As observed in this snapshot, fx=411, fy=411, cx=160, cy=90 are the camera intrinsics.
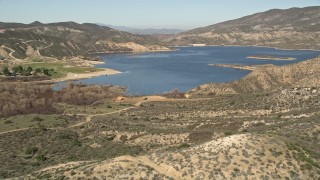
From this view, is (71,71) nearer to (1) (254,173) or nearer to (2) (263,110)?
(2) (263,110)

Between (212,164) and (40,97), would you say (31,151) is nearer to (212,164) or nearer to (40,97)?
(212,164)

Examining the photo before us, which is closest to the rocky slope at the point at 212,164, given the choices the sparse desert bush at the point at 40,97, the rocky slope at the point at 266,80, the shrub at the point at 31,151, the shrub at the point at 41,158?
the shrub at the point at 41,158

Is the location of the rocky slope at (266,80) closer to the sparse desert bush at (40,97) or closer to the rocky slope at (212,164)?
the sparse desert bush at (40,97)

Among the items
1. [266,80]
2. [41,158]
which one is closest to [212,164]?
[41,158]

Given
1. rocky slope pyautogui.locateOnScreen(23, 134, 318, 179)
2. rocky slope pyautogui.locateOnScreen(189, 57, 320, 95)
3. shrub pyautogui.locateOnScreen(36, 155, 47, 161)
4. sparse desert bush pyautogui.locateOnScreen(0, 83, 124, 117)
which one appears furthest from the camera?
rocky slope pyautogui.locateOnScreen(189, 57, 320, 95)

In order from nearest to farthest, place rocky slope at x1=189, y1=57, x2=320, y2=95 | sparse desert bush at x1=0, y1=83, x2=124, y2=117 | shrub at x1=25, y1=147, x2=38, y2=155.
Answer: shrub at x1=25, y1=147, x2=38, y2=155 < sparse desert bush at x1=0, y1=83, x2=124, y2=117 < rocky slope at x1=189, y1=57, x2=320, y2=95

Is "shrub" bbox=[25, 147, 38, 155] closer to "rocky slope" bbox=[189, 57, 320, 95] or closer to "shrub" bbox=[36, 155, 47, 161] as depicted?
"shrub" bbox=[36, 155, 47, 161]

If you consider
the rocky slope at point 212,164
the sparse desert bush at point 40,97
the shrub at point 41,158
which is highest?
the rocky slope at point 212,164

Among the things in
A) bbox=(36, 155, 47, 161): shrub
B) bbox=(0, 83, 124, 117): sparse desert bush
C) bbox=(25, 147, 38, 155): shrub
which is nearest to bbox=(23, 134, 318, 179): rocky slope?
bbox=(36, 155, 47, 161): shrub
